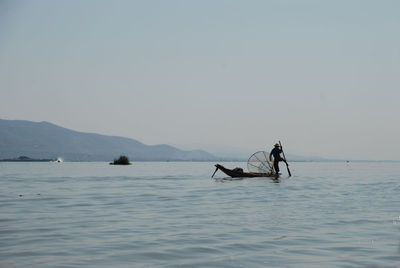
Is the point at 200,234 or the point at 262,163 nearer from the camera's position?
the point at 200,234

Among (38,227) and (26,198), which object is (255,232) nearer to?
(38,227)

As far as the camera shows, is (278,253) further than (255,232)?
No

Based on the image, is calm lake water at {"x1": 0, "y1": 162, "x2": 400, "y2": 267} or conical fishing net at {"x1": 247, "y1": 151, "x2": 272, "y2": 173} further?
conical fishing net at {"x1": 247, "y1": 151, "x2": 272, "y2": 173}

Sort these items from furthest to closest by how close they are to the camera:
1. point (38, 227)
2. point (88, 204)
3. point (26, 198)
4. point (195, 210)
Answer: point (26, 198), point (88, 204), point (195, 210), point (38, 227)

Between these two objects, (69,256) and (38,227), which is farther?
(38,227)

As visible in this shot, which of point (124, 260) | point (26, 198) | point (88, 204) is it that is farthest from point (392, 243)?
point (26, 198)

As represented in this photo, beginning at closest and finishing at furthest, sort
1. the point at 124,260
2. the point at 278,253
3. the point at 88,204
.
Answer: the point at 124,260
the point at 278,253
the point at 88,204

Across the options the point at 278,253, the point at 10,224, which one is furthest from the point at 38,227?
the point at 278,253

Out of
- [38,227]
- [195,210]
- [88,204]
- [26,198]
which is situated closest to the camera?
[38,227]

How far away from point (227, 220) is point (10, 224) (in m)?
6.73

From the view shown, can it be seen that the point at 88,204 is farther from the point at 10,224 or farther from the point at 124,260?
the point at 124,260

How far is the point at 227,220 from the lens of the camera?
608 inches

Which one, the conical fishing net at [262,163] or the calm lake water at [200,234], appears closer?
the calm lake water at [200,234]

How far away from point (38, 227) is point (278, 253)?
7.39 meters
